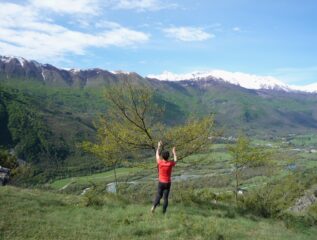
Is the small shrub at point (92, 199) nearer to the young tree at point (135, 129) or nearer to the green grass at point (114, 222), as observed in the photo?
the green grass at point (114, 222)

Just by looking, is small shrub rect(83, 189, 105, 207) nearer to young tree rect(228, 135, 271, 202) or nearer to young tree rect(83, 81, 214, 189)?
young tree rect(83, 81, 214, 189)

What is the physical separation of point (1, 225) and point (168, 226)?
501cm

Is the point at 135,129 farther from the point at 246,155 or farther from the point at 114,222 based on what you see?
the point at 246,155

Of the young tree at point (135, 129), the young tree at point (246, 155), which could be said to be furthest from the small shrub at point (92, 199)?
the young tree at point (246, 155)

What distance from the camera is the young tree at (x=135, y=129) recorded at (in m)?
21.0

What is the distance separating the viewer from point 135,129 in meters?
21.3

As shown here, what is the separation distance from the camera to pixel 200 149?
21.9m

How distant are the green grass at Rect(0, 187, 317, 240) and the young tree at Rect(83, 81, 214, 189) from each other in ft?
15.4

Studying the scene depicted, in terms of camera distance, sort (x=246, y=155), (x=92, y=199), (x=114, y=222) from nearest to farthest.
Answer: (x=114, y=222) → (x=92, y=199) → (x=246, y=155)

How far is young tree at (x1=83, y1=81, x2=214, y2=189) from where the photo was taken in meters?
21.0

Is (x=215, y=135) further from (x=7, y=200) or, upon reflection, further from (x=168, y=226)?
(x=7, y=200)

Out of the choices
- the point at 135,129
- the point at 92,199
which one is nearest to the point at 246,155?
the point at 135,129

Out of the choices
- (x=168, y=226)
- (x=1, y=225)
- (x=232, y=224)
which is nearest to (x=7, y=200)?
(x=1, y=225)

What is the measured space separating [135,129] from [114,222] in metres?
8.66
